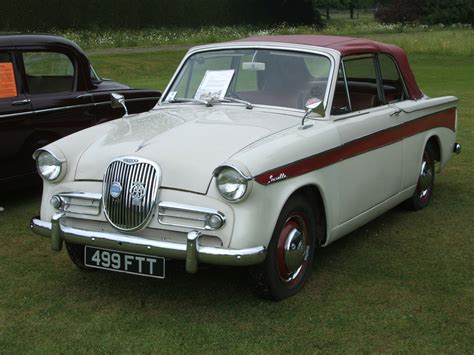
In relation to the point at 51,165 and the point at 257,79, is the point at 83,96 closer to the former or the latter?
the point at 257,79

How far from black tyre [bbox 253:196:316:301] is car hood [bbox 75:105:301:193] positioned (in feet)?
1.67

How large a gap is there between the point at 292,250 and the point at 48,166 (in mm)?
1641

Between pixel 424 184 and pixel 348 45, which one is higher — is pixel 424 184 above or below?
below

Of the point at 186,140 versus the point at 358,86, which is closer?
the point at 186,140

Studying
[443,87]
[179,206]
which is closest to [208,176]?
[179,206]

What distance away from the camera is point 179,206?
3.60 m

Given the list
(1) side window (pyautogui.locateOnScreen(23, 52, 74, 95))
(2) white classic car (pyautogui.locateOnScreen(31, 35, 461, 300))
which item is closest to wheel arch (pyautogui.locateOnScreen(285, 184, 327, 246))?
(2) white classic car (pyautogui.locateOnScreen(31, 35, 461, 300))

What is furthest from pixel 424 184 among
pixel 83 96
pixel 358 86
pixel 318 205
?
pixel 83 96

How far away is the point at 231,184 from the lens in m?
3.55

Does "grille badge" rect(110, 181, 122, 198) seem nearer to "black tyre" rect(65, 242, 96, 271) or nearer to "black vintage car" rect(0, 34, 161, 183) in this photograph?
"black tyre" rect(65, 242, 96, 271)

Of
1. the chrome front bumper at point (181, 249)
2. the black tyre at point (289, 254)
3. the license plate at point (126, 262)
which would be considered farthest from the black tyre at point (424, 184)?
the license plate at point (126, 262)

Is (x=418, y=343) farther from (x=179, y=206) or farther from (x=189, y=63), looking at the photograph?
(x=189, y=63)

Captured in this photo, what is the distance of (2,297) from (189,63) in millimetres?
2337

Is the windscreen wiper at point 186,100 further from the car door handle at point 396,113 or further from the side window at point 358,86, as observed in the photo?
the car door handle at point 396,113
